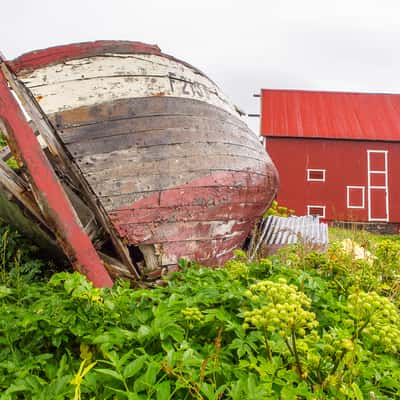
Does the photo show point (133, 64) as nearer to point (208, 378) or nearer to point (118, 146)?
point (118, 146)

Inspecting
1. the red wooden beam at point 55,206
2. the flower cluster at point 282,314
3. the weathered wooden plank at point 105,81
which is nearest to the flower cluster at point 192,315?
the flower cluster at point 282,314

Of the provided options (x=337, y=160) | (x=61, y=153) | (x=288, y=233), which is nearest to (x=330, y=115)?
(x=337, y=160)

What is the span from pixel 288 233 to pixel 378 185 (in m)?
13.3

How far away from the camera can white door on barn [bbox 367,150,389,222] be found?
1891 cm

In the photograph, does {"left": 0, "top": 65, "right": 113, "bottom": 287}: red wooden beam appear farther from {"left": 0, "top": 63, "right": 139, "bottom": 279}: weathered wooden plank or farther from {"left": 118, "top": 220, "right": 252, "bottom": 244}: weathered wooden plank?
{"left": 118, "top": 220, "right": 252, "bottom": 244}: weathered wooden plank

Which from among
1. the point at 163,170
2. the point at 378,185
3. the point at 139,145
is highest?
the point at 139,145

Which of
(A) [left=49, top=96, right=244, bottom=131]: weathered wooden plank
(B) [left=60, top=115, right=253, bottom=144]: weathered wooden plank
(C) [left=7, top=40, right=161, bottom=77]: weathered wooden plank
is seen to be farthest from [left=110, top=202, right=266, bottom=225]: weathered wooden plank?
(C) [left=7, top=40, right=161, bottom=77]: weathered wooden plank

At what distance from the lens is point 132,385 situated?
6.23 ft

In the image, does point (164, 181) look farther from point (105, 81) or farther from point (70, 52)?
point (70, 52)

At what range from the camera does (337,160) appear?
1972 centimetres

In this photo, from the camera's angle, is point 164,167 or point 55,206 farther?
point 164,167

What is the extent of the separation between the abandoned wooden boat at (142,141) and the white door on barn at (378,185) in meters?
15.1

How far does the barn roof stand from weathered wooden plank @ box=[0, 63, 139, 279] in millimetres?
16323

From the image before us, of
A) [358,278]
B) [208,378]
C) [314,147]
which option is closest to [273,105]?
[314,147]
